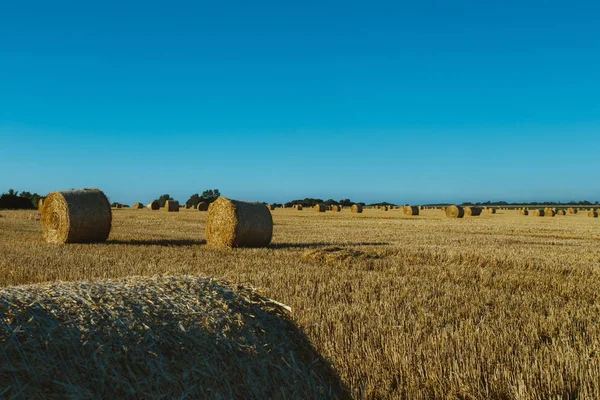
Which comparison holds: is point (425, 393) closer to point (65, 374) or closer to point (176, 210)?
point (65, 374)

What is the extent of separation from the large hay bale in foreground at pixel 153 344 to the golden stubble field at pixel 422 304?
0.87 metres

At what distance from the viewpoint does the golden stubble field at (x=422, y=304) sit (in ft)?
13.6

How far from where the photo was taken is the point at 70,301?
2.96 m

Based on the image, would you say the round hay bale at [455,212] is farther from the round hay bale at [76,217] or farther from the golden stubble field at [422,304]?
the round hay bale at [76,217]

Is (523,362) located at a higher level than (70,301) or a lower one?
lower

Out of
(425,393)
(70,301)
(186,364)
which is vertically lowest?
(425,393)

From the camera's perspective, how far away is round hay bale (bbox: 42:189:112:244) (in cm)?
1484

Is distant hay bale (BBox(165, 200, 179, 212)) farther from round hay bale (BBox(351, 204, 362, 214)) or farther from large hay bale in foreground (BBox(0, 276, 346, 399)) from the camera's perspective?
large hay bale in foreground (BBox(0, 276, 346, 399))

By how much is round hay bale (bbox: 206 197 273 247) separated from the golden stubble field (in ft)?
3.23

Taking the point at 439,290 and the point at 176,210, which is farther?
the point at 176,210

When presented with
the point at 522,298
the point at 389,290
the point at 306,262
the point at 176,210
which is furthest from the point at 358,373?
the point at 176,210

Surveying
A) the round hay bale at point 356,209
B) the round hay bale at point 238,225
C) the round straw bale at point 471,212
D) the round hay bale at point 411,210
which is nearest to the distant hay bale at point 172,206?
the round hay bale at point 356,209

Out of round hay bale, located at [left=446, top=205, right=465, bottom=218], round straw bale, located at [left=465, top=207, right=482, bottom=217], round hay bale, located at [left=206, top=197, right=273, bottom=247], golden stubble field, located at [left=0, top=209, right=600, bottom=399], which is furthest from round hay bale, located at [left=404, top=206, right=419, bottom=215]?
golden stubble field, located at [left=0, top=209, right=600, bottom=399]

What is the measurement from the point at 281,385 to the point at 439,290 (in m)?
4.91
